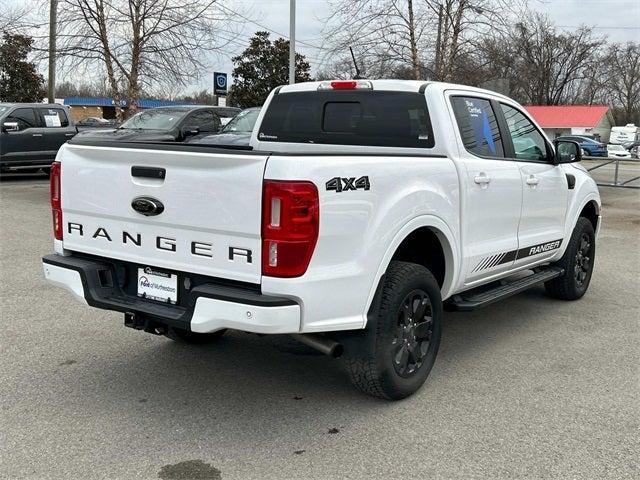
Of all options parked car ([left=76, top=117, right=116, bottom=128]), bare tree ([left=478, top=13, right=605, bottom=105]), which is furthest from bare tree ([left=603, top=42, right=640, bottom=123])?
parked car ([left=76, top=117, right=116, bottom=128])

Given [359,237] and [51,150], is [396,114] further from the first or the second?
[51,150]

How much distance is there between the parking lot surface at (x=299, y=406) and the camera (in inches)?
128

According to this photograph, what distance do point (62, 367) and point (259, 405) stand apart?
1508 millimetres

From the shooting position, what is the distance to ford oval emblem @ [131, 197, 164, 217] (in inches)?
138

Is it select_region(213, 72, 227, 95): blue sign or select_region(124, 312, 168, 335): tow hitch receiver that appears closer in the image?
select_region(124, 312, 168, 335): tow hitch receiver

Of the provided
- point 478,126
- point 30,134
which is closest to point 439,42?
point 30,134

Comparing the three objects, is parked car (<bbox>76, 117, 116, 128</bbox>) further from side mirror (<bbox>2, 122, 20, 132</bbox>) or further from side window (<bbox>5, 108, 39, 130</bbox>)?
side mirror (<bbox>2, 122, 20, 132</bbox>)

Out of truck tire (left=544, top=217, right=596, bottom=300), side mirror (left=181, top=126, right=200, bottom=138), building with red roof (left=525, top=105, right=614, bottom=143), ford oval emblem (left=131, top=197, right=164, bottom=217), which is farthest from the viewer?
building with red roof (left=525, top=105, right=614, bottom=143)

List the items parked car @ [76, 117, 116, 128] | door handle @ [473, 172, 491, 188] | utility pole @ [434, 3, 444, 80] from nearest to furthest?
door handle @ [473, 172, 491, 188], utility pole @ [434, 3, 444, 80], parked car @ [76, 117, 116, 128]

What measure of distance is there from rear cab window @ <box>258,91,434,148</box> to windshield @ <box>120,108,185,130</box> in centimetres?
832

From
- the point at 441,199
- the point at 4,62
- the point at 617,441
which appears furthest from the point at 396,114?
the point at 4,62

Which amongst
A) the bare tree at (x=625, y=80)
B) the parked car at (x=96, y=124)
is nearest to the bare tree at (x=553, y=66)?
the bare tree at (x=625, y=80)

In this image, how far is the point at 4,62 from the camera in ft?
102

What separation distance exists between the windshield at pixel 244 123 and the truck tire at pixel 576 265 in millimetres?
7020
